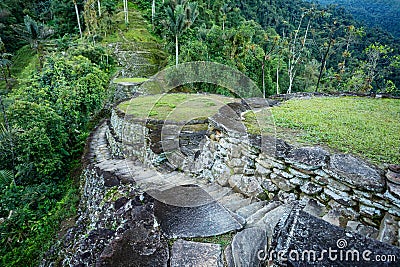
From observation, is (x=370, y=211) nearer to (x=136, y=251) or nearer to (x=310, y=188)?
(x=310, y=188)

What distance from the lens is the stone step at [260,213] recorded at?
2421 mm

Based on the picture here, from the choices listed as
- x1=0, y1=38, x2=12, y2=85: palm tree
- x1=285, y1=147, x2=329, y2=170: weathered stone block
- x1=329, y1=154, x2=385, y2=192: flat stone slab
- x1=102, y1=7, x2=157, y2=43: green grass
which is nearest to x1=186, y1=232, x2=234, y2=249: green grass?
x1=285, y1=147, x2=329, y2=170: weathered stone block

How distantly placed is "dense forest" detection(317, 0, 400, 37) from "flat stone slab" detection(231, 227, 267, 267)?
43256 mm

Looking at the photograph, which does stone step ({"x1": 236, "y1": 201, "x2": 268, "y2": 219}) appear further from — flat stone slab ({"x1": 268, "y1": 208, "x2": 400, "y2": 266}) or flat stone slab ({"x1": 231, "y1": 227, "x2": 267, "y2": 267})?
flat stone slab ({"x1": 268, "y1": 208, "x2": 400, "y2": 266})

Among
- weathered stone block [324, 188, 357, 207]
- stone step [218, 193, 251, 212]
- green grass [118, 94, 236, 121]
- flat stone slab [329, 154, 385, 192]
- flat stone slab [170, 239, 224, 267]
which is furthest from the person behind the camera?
green grass [118, 94, 236, 121]

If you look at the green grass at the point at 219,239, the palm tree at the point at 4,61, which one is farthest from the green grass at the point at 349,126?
the palm tree at the point at 4,61

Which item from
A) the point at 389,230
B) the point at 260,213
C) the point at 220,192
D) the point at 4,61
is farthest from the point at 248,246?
the point at 4,61

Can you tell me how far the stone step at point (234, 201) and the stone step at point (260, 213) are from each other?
34 centimetres

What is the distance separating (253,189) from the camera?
3168mm

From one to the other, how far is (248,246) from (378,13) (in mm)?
52210

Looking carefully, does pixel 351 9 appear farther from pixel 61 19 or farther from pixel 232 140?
pixel 232 140

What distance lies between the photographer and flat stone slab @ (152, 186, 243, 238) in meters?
2.42

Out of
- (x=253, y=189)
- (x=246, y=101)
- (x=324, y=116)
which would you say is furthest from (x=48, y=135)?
(x=324, y=116)

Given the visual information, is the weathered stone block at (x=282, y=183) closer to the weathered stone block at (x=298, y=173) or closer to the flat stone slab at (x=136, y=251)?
the weathered stone block at (x=298, y=173)
